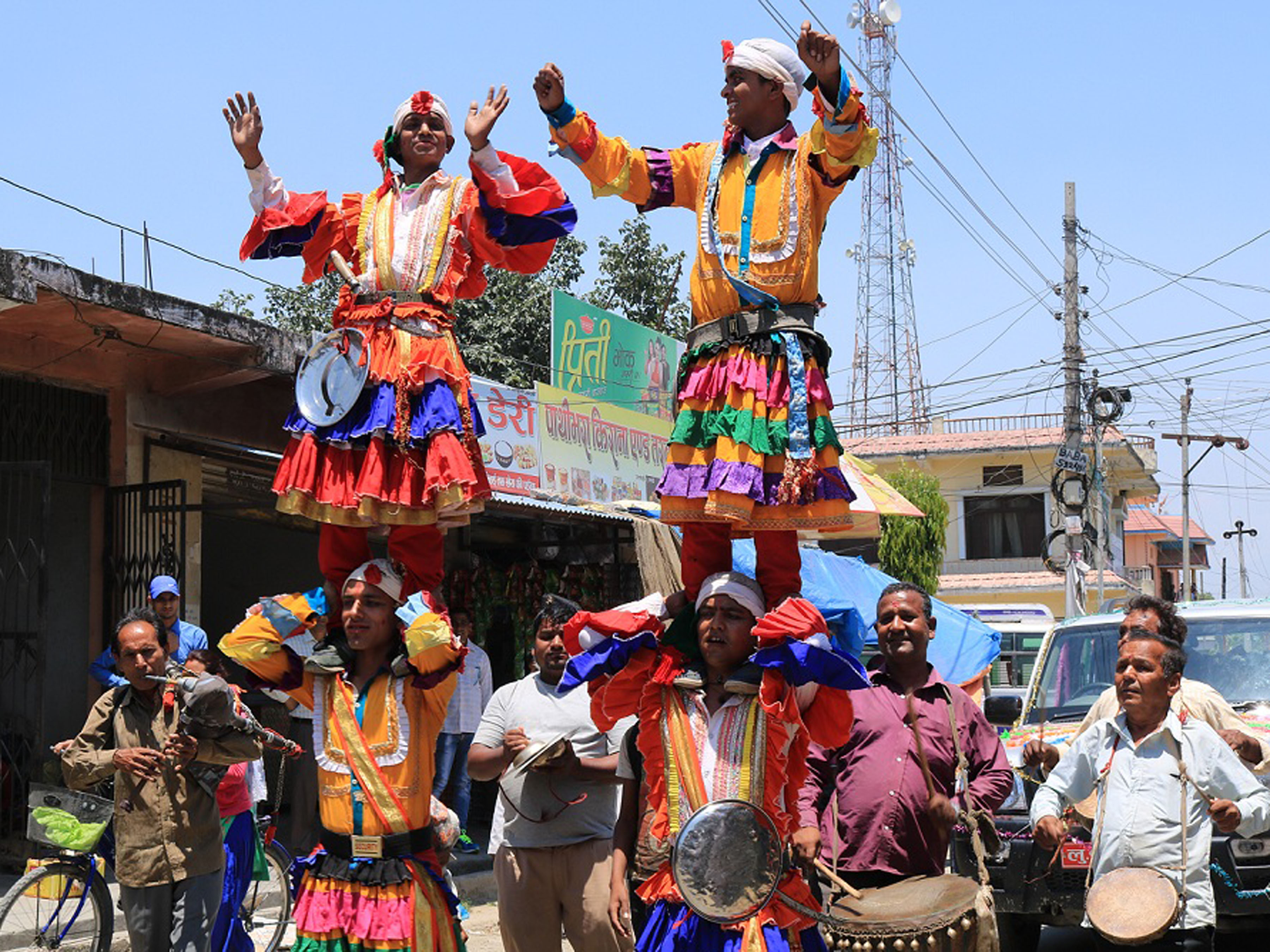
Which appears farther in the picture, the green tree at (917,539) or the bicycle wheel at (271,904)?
the green tree at (917,539)

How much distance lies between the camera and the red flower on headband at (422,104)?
5301 millimetres

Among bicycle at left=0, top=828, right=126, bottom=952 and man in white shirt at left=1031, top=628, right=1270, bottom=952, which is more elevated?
man in white shirt at left=1031, top=628, right=1270, bottom=952

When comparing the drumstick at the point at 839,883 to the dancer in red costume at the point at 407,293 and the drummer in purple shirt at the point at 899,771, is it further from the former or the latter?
the dancer in red costume at the point at 407,293

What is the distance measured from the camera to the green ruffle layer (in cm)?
457

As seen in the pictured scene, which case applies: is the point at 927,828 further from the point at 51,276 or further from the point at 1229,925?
the point at 51,276

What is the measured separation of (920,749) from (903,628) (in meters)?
0.45

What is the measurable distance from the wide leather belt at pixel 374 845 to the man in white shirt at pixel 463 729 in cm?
317

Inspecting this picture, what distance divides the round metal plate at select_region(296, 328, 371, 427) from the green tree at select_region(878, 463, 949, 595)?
25360 millimetres

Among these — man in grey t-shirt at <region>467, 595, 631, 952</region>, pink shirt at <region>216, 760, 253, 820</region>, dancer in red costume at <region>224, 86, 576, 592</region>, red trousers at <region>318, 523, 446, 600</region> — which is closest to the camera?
dancer in red costume at <region>224, 86, 576, 592</region>

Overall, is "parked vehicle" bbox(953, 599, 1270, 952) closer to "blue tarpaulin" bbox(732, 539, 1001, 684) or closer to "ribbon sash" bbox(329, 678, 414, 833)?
"blue tarpaulin" bbox(732, 539, 1001, 684)

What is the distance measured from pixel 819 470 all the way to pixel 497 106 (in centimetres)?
157

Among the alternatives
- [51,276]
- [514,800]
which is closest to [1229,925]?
[514,800]

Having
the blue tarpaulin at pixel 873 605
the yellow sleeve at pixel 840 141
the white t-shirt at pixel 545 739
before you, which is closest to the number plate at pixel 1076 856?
the white t-shirt at pixel 545 739

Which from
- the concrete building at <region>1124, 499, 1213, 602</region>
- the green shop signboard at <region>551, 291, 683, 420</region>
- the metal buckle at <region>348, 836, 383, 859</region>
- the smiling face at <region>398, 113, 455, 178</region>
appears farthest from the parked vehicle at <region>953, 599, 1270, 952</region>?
the concrete building at <region>1124, 499, 1213, 602</region>
